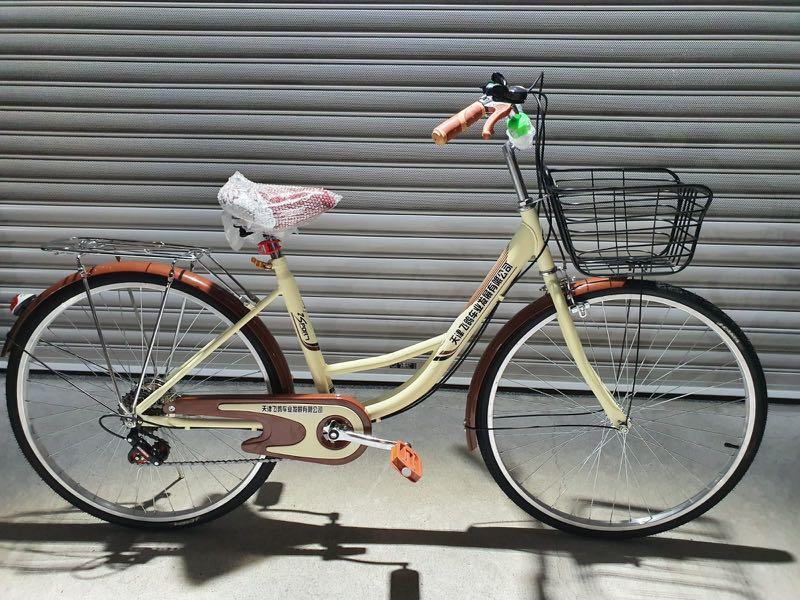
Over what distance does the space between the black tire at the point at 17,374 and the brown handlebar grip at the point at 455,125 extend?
0.96 meters

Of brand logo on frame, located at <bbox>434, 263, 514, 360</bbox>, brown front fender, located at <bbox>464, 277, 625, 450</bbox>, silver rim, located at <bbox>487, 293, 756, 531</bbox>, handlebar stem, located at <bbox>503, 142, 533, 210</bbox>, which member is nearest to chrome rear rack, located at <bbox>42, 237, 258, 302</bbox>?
brand logo on frame, located at <bbox>434, 263, 514, 360</bbox>

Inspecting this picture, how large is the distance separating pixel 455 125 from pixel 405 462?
1136 millimetres

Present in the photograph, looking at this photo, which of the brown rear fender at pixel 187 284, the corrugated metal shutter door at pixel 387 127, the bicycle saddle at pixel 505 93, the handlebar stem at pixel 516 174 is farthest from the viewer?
the corrugated metal shutter door at pixel 387 127

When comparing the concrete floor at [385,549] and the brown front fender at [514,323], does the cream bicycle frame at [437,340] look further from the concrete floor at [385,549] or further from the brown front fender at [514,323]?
the concrete floor at [385,549]

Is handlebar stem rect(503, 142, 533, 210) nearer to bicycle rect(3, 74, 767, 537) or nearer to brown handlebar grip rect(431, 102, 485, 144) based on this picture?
bicycle rect(3, 74, 767, 537)

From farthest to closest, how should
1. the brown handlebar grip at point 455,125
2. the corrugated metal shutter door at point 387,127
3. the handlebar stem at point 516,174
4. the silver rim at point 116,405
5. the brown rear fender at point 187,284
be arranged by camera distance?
the corrugated metal shutter door at point 387,127 < the silver rim at point 116,405 < the brown rear fender at point 187,284 < the handlebar stem at point 516,174 < the brown handlebar grip at point 455,125

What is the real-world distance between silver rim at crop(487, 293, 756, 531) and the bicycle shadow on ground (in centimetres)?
10

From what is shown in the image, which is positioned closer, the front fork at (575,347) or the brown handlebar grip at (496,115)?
the brown handlebar grip at (496,115)

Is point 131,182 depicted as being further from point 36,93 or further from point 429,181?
point 429,181

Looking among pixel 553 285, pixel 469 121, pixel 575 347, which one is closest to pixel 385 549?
pixel 575 347

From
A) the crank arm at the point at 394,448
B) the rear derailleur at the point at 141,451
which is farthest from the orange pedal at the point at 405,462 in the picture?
the rear derailleur at the point at 141,451

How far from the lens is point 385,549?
2.34m

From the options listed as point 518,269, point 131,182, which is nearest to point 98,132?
point 131,182

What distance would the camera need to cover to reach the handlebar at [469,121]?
190cm
